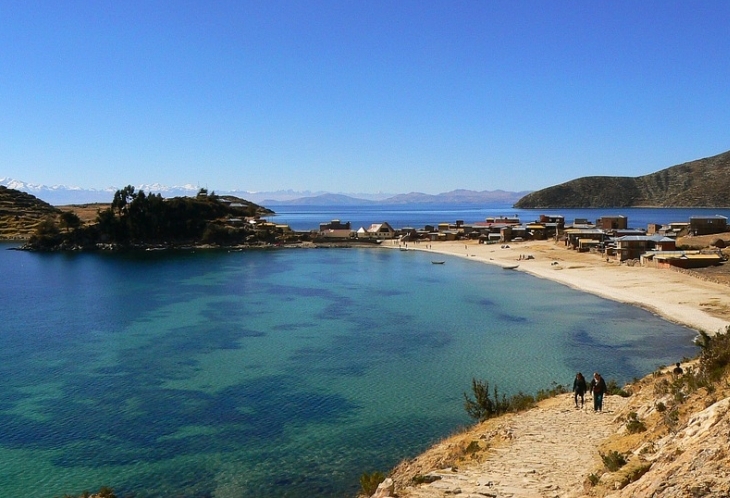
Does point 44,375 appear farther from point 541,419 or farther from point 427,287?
point 427,287

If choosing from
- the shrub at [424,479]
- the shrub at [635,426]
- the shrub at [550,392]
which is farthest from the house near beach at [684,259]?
the shrub at [424,479]

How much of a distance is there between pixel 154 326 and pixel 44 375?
42.2ft

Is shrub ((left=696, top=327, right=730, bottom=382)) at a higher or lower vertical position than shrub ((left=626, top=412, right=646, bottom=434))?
higher

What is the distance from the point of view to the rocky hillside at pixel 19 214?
135 m

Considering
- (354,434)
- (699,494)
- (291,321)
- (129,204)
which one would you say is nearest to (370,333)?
(291,321)

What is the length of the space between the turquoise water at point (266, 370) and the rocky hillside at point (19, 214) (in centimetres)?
8917

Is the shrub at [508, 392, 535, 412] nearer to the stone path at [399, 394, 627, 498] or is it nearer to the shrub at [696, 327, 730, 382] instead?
the stone path at [399, 394, 627, 498]

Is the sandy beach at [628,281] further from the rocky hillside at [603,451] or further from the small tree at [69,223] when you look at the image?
the small tree at [69,223]

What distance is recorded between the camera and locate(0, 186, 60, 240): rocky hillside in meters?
135

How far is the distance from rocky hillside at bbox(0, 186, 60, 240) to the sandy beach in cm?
10496

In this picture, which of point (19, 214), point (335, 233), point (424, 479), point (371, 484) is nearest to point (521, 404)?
point (371, 484)

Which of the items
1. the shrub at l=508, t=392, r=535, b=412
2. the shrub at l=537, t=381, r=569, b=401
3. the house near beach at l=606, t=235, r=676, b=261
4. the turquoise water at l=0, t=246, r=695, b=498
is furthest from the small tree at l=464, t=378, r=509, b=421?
the house near beach at l=606, t=235, r=676, b=261

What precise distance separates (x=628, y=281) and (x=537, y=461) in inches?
1880

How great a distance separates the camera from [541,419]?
18.5m
